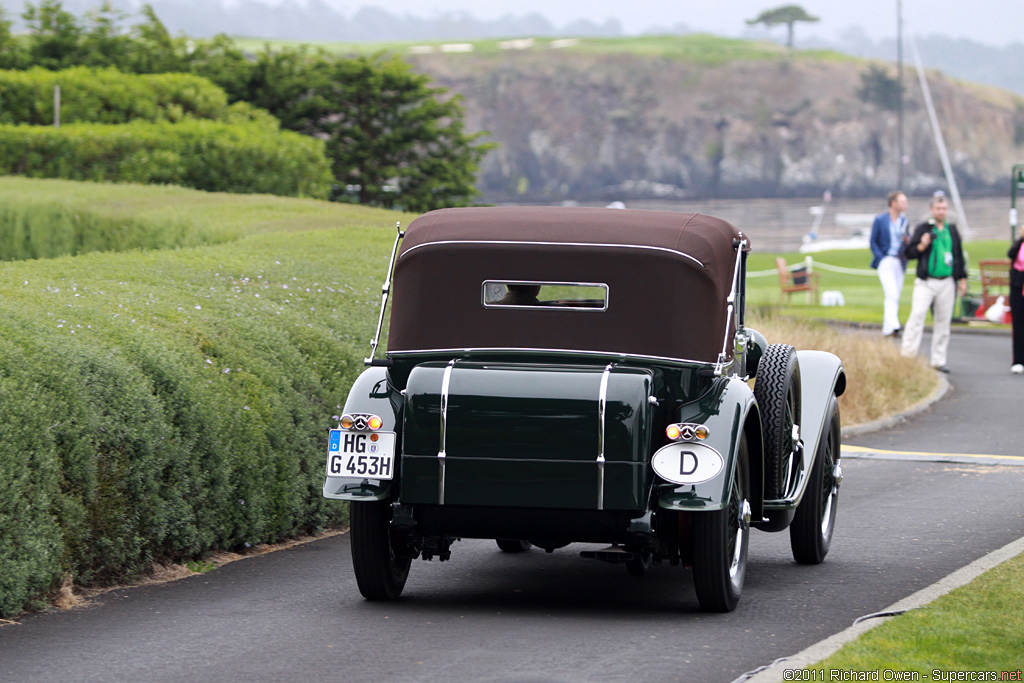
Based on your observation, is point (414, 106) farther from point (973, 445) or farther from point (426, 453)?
point (426, 453)

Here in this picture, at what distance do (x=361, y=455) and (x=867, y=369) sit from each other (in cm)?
1140

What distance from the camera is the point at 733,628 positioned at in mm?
6703

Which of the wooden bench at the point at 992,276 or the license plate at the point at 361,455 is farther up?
the license plate at the point at 361,455

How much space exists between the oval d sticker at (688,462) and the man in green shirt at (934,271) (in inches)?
533

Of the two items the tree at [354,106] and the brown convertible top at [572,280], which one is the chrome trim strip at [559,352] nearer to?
the brown convertible top at [572,280]

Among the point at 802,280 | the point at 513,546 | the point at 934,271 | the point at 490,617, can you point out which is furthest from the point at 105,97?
the point at 490,617

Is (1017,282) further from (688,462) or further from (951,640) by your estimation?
(951,640)

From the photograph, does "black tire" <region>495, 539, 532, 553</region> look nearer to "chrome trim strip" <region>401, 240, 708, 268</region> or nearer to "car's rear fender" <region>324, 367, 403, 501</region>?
"car's rear fender" <region>324, 367, 403, 501</region>

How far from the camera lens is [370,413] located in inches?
271

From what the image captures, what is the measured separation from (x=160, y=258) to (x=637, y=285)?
5568 millimetres

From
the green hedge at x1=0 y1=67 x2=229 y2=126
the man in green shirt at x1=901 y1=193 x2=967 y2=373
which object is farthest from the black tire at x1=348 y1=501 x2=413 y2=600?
the green hedge at x1=0 y1=67 x2=229 y2=126

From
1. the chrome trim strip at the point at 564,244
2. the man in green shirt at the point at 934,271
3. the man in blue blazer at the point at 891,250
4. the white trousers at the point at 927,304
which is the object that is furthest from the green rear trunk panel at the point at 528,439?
the man in blue blazer at the point at 891,250

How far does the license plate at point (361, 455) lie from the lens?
6.74 metres

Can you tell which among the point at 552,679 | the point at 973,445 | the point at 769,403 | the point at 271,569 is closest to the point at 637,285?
the point at 769,403
